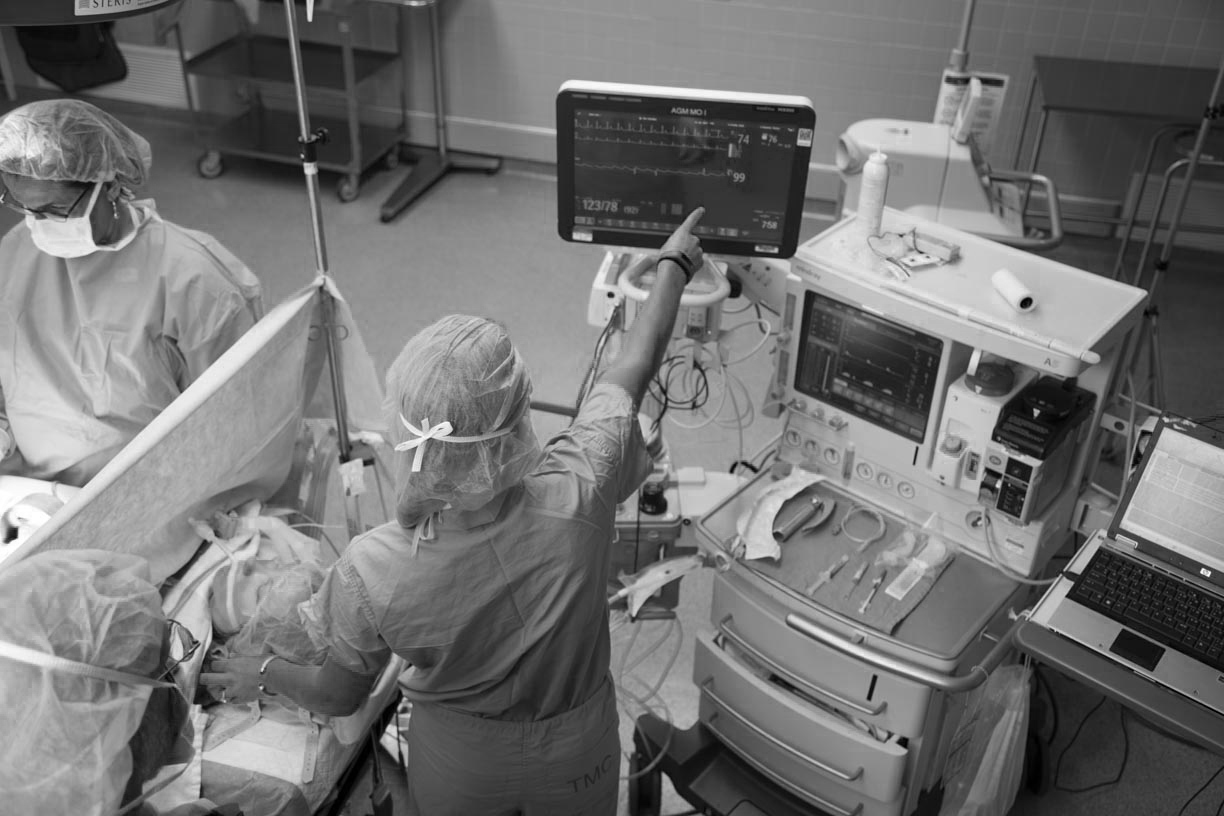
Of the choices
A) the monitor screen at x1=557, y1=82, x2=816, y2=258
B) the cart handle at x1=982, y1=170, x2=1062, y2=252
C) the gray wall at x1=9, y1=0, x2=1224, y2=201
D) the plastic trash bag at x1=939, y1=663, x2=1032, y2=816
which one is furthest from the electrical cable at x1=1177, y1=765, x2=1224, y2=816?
the gray wall at x1=9, y1=0, x2=1224, y2=201

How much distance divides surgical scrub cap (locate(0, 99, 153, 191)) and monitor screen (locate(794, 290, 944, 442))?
1367 mm

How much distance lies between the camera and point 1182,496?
1977mm

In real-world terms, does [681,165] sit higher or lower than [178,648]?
higher

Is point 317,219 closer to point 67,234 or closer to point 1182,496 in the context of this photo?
point 67,234

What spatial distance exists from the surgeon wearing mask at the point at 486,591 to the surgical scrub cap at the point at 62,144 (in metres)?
0.94

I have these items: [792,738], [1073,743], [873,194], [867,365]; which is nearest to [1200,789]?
[1073,743]

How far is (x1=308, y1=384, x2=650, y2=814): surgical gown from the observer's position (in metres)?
1.57

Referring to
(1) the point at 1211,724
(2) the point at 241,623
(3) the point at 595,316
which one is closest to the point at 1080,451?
(1) the point at 1211,724

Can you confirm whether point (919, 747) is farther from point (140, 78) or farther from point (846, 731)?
point (140, 78)

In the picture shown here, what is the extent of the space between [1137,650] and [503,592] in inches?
45.1

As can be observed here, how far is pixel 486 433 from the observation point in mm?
1514

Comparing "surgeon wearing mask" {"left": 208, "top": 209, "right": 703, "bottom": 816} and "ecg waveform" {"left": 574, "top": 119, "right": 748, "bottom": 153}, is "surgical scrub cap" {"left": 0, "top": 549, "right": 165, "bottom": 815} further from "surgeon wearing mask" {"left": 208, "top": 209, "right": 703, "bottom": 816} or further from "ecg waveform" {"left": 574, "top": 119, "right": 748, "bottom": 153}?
"ecg waveform" {"left": 574, "top": 119, "right": 748, "bottom": 153}

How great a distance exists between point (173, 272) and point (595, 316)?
0.83 meters

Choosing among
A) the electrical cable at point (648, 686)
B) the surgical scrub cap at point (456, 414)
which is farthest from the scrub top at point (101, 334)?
the electrical cable at point (648, 686)
